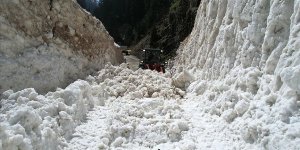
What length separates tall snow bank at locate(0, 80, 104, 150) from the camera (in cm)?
642

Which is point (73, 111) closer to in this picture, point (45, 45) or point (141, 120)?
point (141, 120)

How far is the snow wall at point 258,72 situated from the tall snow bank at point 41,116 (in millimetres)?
3149

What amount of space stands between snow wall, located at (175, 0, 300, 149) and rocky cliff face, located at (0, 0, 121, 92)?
12.4 feet

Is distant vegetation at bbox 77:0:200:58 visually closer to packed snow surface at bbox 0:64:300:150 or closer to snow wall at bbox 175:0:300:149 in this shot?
snow wall at bbox 175:0:300:149

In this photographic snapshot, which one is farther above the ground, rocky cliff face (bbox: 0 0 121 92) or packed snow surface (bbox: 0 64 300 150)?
rocky cliff face (bbox: 0 0 121 92)

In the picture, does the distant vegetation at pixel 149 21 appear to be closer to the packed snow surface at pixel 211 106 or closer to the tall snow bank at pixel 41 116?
the packed snow surface at pixel 211 106

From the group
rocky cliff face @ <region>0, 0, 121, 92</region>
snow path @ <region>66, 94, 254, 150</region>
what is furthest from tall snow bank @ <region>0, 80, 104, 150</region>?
rocky cliff face @ <region>0, 0, 121, 92</region>

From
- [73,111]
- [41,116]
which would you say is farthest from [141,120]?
[41,116]

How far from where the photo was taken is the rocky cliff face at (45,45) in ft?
32.1

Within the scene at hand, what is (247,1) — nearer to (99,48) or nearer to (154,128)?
(154,128)

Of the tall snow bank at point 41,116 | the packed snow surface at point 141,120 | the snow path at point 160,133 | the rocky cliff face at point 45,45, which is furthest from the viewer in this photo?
the rocky cliff face at point 45,45

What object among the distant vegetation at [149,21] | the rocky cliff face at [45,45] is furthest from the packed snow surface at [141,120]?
the distant vegetation at [149,21]

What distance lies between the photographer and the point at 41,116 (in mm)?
7750

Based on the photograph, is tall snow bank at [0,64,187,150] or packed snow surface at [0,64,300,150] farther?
tall snow bank at [0,64,187,150]
